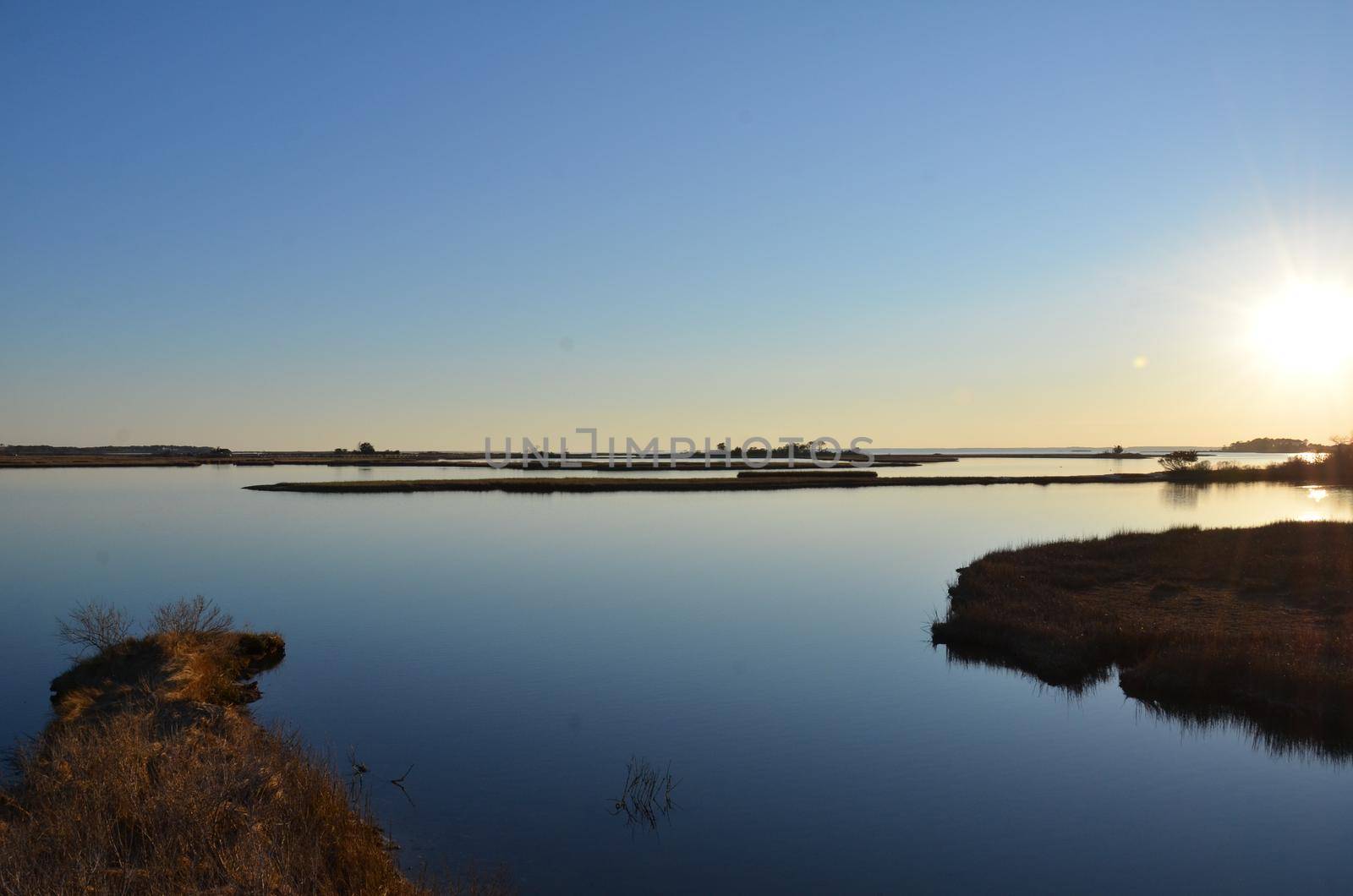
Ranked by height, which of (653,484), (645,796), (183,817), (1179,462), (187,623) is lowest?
(645,796)

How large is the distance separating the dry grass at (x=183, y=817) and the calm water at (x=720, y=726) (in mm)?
1581

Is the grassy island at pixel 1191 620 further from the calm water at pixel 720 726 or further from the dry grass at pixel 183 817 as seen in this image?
the dry grass at pixel 183 817

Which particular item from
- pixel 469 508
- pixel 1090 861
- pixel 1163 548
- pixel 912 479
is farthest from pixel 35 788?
pixel 912 479

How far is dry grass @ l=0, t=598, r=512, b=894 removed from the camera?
8.23 m

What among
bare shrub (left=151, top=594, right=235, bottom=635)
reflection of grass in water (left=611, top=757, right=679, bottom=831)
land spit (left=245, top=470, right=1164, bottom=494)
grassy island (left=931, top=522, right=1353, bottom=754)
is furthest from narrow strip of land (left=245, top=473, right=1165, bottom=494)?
reflection of grass in water (left=611, top=757, right=679, bottom=831)

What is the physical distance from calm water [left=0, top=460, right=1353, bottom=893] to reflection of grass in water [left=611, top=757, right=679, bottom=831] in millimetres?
260

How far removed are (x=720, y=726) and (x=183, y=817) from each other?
9651 mm

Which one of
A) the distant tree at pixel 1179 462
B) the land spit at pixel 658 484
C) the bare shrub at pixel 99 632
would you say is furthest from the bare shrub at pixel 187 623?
the distant tree at pixel 1179 462

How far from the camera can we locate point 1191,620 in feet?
74.8

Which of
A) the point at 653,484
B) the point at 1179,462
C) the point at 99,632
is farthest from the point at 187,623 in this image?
the point at 1179,462

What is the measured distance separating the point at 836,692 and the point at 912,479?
278 feet

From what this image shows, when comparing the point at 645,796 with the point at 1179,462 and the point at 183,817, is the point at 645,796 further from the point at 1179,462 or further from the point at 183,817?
the point at 1179,462

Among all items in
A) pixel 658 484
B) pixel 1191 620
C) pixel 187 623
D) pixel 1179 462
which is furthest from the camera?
pixel 1179 462

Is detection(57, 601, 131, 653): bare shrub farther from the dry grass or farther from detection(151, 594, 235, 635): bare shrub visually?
the dry grass
